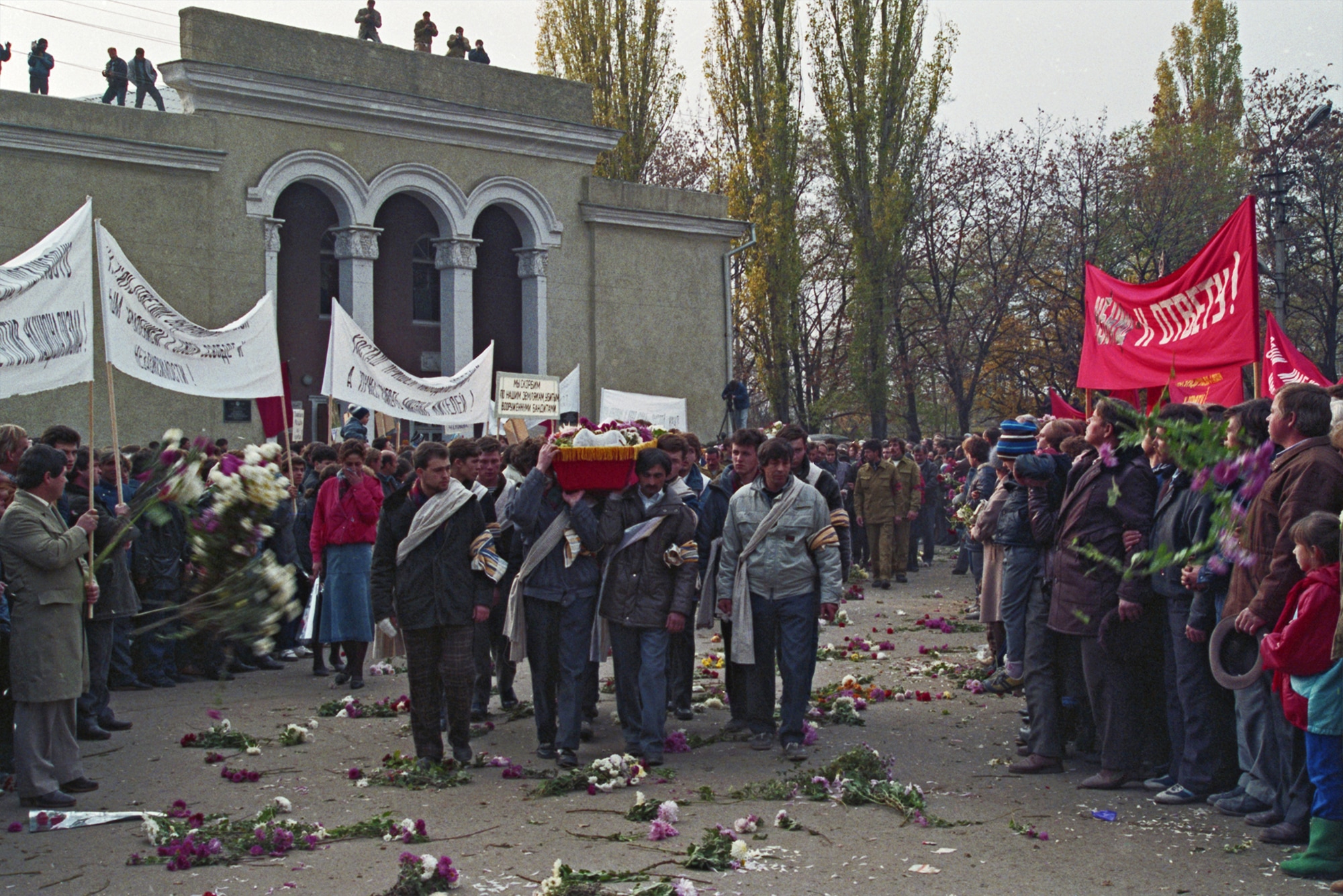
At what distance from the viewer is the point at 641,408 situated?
26.4 m

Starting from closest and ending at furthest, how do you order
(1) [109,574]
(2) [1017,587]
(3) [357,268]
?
1. (2) [1017,587]
2. (1) [109,574]
3. (3) [357,268]

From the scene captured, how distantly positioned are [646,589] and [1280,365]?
5726 millimetres

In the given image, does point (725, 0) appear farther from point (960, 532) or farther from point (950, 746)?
point (950, 746)

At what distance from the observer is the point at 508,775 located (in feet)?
27.2

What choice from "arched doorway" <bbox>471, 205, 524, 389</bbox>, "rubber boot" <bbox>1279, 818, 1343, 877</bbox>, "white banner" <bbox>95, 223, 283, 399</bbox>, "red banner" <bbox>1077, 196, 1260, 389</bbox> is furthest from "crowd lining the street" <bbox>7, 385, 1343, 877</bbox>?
"arched doorway" <bbox>471, 205, 524, 389</bbox>

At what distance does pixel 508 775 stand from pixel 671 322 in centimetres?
2448

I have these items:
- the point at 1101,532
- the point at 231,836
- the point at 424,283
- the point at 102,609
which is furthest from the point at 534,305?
the point at 231,836

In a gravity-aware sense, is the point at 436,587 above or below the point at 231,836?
above

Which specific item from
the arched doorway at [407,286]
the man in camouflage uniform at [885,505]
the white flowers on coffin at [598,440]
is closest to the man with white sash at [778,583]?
the white flowers on coffin at [598,440]

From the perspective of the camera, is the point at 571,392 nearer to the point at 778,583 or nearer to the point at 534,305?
the point at 534,305

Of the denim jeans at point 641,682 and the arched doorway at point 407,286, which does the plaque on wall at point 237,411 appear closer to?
the arched doorway at point 407,286

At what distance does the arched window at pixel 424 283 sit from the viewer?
95.4 ft

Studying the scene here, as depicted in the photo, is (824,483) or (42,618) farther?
(824,483)

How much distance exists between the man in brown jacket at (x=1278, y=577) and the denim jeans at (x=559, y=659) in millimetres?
3964
